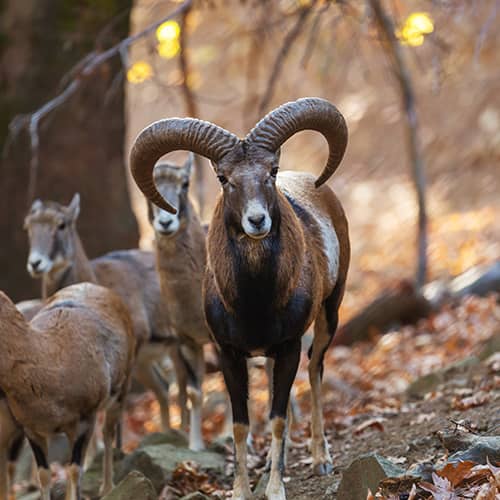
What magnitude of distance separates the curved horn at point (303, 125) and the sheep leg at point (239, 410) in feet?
5.23

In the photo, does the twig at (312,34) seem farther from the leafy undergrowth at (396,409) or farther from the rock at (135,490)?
the rock at (135,490)

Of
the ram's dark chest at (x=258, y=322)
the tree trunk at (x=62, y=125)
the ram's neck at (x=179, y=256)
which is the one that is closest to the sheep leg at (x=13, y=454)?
the ram's neck at (x=179, y=256)

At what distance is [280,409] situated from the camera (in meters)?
7.47

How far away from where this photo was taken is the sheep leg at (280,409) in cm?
727

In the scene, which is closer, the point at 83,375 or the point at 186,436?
the point at 83,375

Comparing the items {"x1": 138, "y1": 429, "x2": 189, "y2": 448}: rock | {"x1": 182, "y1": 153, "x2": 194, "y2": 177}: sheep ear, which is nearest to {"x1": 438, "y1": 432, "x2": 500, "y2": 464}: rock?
{"x1": 138, "y1": 429, "x2": 189, "y2": 448}: rock

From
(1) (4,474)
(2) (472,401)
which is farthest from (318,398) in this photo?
(1) (4,474)

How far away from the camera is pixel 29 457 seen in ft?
41.2

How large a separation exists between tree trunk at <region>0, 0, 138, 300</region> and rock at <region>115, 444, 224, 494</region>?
5.68 m

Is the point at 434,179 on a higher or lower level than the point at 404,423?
higher

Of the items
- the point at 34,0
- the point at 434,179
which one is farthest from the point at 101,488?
the point at 434,179

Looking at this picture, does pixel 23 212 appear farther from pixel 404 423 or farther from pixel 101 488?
pixel 404 423

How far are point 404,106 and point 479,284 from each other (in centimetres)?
319

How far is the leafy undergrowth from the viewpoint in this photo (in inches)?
280
